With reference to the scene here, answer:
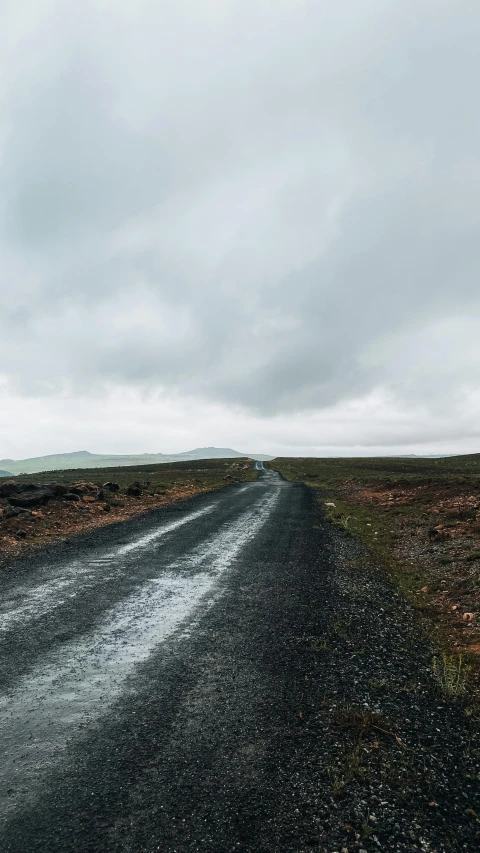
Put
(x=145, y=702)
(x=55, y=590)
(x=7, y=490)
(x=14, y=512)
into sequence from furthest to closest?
(x=7, y=490)
(x=14, y=512)
(x=55, y=590)
(x=145, y=702)

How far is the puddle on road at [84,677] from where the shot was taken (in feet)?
14.2

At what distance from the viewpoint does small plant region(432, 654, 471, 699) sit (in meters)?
5.77

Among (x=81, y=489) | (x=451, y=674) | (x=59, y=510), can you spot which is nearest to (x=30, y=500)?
(x=59, y=510)

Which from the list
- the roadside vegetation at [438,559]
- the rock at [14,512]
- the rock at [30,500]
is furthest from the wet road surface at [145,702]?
the rock at [30,500]

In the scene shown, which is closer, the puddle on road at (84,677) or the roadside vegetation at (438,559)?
the puddle on road at (84,677)

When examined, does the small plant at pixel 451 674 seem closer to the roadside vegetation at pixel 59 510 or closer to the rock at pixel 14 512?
the roadside vegetation at pixel 59 510

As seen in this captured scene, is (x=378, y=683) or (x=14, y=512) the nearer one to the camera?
(x=378, y=683)

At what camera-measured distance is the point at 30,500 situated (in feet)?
70.7

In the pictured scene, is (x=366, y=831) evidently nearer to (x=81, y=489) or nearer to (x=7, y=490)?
(x=81, y=489)

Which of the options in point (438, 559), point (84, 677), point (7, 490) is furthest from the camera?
point (7, 490)

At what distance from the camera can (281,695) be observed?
5598 mm

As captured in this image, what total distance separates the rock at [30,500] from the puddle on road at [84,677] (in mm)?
13090

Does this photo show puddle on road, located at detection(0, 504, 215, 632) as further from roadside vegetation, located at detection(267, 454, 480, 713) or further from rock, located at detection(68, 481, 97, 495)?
rock, located at detection(68, 481, 97, 495)

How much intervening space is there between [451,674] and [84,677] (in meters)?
4.93
